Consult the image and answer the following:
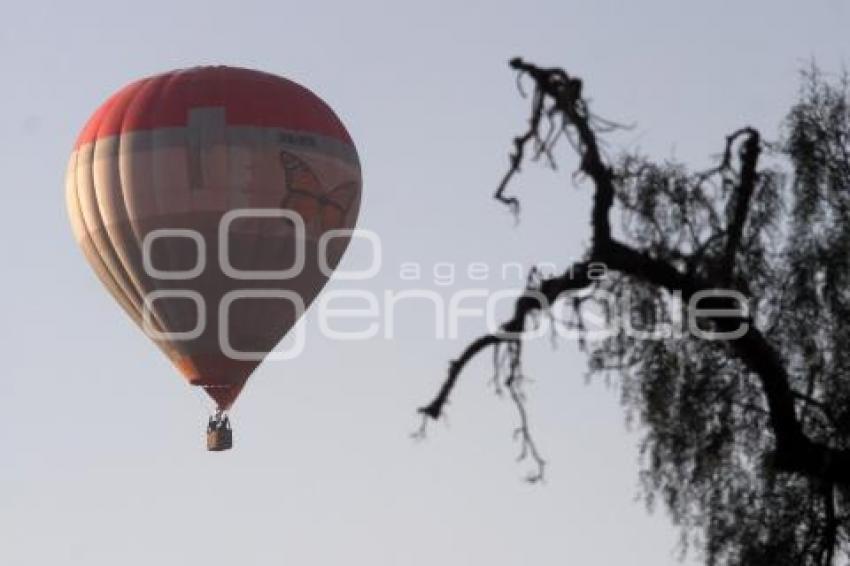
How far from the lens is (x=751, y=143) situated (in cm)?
1166

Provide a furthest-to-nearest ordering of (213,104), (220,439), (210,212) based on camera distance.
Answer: (220,439)
(213,104)
(210,212)

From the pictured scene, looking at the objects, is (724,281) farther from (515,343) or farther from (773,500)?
(773,500)

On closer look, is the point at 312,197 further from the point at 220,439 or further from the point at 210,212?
the point at 220,439

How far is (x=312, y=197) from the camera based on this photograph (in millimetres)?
39031

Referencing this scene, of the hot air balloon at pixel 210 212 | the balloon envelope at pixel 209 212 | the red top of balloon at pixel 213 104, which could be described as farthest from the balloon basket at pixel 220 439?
the red top of balloon at pixel 213 104

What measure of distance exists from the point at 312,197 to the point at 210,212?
2171 mm

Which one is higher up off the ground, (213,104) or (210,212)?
(213,104)

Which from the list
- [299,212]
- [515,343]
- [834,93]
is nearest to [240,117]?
[299,212]

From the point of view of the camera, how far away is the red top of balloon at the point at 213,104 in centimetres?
3875

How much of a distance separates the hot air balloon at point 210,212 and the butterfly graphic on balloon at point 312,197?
3 centimetres

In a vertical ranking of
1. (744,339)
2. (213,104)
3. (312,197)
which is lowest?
(744,339)

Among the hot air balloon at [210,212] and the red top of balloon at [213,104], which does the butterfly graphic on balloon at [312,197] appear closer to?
the hot air balloon at [210,212]

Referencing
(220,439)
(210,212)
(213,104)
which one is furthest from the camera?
(220,439)

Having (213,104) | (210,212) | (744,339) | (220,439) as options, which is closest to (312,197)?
(210,212)
